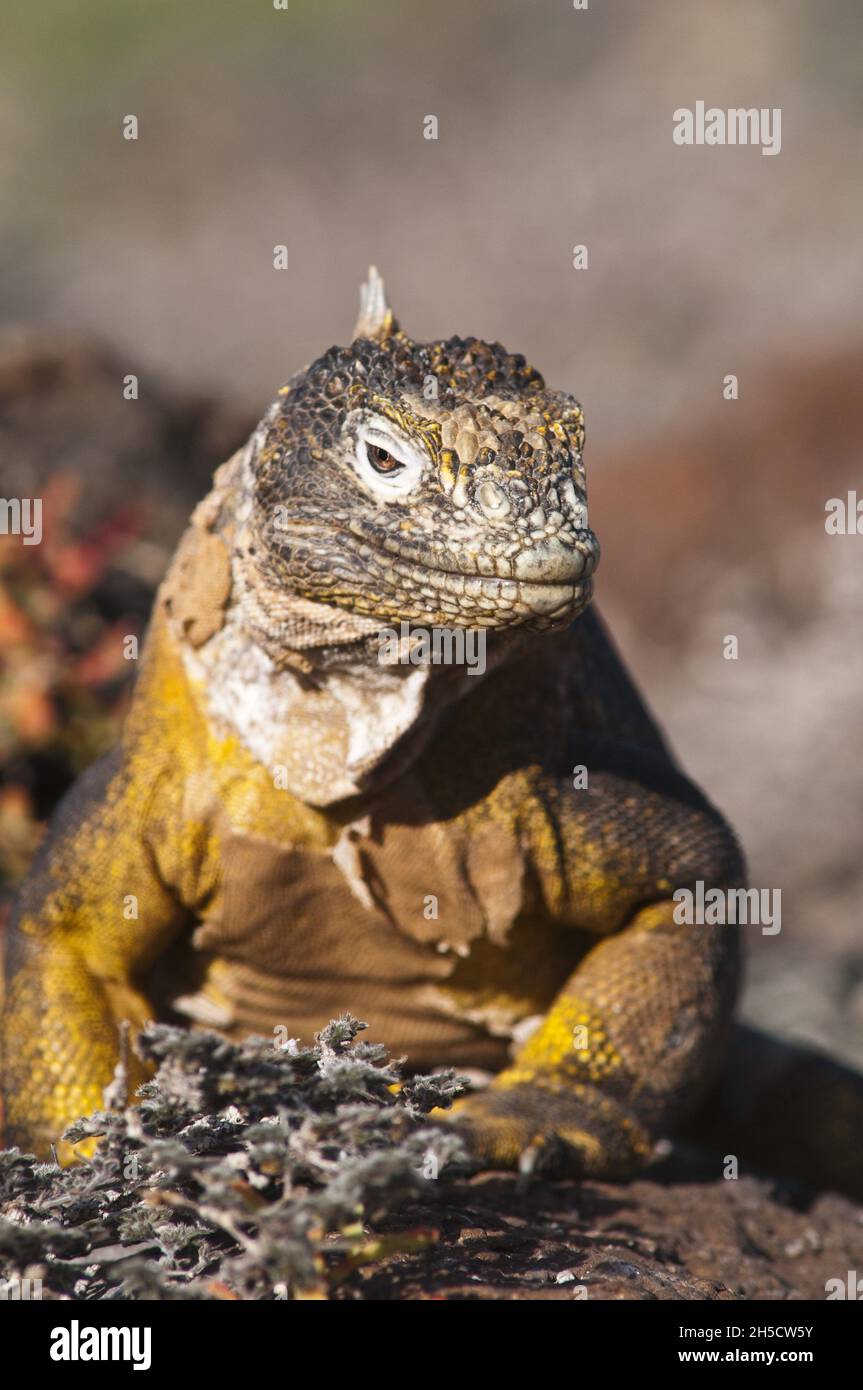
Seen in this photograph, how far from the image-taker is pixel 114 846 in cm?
487

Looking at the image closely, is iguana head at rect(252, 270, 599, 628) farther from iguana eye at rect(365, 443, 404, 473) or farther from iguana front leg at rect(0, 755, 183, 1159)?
iguana front leg at rect(0, 755, 183, 1159)

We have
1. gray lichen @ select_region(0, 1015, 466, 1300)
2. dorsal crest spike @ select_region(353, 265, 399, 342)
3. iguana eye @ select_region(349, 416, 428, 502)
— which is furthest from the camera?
dorsal crest spike @ select_region(353, 265, 399, 342)

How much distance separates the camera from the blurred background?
13.2 metres

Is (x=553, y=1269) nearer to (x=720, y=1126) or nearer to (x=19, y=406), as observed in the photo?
(x=720, y=1126)

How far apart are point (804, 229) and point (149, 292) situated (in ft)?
23.8

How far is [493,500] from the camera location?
13.1 feet

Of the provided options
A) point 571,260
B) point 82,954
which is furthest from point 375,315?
point 571,260

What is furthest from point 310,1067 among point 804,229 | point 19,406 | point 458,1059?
point 804,229

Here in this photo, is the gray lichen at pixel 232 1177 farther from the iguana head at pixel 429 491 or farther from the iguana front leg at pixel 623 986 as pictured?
the iguana front leg at pixel 623 986

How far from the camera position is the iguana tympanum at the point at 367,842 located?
4297mm

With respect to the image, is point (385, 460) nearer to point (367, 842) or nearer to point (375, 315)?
point (375, 315)

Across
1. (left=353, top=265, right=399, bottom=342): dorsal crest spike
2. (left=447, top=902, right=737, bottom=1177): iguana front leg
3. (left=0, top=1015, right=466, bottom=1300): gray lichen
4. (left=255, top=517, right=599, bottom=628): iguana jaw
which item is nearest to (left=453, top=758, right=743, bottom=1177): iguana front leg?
(left=447, top=902, right=737, bottom=1177): iguana front leg

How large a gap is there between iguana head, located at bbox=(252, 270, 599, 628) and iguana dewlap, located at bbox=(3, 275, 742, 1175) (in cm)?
1

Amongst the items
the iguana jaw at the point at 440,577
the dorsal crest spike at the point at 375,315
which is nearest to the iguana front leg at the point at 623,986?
the iguana jaw at the point at 440,577
